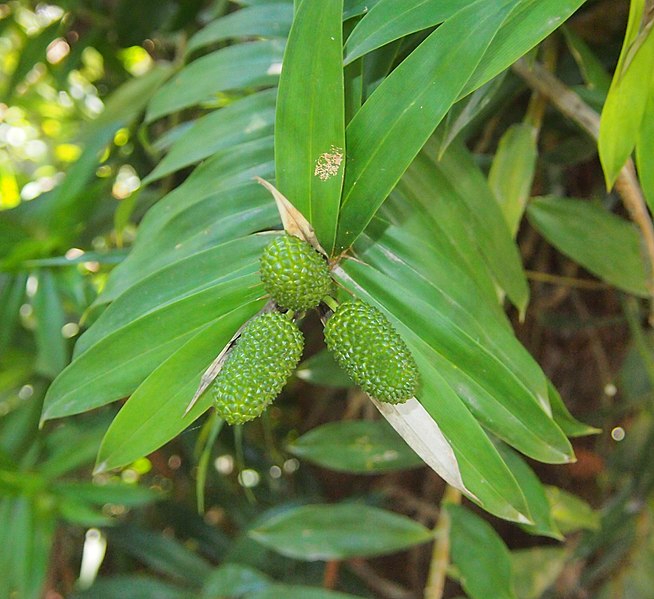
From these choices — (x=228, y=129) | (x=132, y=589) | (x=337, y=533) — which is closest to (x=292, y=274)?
(x=228, y=129)

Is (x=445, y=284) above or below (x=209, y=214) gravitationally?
below

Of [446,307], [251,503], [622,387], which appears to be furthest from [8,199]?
[622,387]

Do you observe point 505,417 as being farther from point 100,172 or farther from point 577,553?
point 100,172

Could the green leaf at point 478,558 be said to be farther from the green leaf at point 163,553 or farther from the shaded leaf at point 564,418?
the green leaf at point 163,553

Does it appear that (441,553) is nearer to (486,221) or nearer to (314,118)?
(486,221)

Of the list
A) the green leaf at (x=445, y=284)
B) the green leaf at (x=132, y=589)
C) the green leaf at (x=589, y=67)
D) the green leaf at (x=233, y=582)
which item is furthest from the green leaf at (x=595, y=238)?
the green leaf at (x=132, y=589)

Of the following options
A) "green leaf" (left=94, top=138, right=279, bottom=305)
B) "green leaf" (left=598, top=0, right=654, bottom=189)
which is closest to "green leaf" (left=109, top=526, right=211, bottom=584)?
"green leaf" (left=94, top=138, right=279, bottom=305)

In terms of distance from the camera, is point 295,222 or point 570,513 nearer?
point 295,222

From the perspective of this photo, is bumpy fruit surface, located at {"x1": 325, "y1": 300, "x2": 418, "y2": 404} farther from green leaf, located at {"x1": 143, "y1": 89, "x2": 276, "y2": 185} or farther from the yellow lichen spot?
green leaf, located at {"x1": 143, "y1": 89, "x2": 276, "y2": 185}
